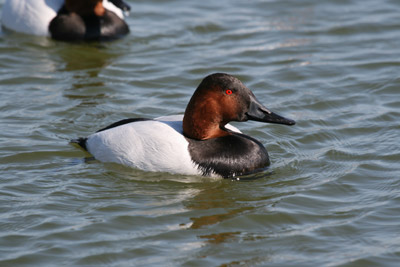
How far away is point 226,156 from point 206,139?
263 millimetres

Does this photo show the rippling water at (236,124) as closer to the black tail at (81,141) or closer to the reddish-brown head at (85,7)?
the black tail at (81,141)

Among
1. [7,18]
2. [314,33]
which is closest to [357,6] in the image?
[314,33]

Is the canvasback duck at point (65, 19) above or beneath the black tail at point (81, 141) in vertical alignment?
above

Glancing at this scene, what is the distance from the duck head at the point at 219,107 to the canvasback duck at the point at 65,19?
15.2 ft

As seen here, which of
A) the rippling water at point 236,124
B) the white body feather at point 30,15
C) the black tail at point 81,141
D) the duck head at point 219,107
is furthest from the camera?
the white body feather at point 30,15

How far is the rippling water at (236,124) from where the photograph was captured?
18.0 ft

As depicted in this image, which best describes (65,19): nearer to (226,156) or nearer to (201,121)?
(201,121)

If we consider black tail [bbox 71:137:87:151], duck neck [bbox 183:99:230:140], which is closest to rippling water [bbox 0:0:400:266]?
black tail [bbox 71:137:87:151]

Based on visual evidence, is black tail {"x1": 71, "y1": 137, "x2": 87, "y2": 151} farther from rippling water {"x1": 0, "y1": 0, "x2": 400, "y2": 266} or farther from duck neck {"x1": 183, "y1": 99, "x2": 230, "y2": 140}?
duck neck {"x1": 183, "y1": 99, "x2": 230, "y2": 140}

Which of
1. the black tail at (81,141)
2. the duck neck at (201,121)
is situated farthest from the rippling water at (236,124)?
the duck neck at (201,121)

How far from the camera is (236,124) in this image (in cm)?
827

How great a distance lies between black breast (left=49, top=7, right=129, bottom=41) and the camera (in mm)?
10820

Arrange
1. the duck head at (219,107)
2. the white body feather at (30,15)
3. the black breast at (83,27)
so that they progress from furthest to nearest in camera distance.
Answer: the white body feather at (30,15)
the black breast at (83,27)
the duck head at (219,107)

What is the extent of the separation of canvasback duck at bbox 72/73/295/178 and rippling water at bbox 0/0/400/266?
5.3 inches
